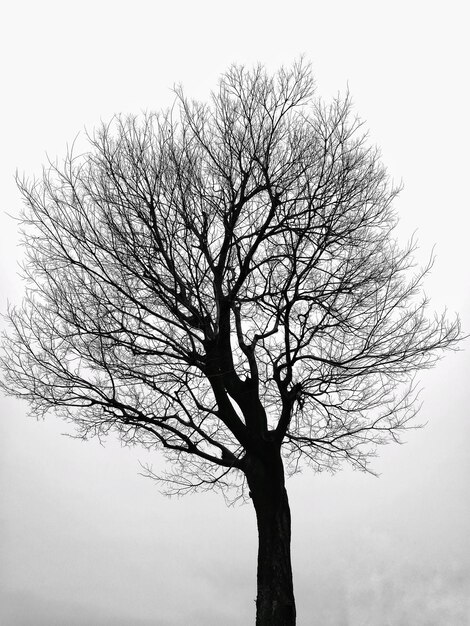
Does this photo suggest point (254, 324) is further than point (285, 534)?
Yes

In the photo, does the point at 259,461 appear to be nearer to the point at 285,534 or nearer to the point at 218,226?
the point at 285,534

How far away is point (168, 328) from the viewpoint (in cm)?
933

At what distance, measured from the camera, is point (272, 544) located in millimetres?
7879

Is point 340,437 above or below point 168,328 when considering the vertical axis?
below

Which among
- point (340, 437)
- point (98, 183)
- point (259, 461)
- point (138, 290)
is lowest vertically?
point (259, 461)

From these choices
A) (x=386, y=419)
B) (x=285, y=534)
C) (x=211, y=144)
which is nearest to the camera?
(x=285, y=534)

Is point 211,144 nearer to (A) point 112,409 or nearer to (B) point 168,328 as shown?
(B) point 168,328

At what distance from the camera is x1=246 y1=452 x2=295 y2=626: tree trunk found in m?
7.55

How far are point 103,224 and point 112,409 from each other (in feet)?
8.77

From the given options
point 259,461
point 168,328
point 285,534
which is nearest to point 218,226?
point 168,328

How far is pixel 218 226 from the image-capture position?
8.68 m

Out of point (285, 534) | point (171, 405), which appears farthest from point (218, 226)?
point (285, 534)

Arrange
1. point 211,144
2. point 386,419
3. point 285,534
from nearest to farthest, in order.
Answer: point 285,534 → point 211,144 → point 386,419

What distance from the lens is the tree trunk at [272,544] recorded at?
7.55 meters
